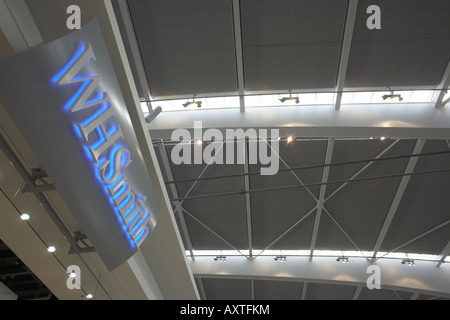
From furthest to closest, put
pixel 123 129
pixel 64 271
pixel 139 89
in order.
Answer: pixel 139 89, pixel 64 271, pixel 123 129

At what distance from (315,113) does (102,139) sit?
6.74m

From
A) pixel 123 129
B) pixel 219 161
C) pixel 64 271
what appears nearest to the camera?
pixel 123 129

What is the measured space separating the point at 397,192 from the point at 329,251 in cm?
461

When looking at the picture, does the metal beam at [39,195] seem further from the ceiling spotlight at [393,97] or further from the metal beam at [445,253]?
the metal beam at [445,253]

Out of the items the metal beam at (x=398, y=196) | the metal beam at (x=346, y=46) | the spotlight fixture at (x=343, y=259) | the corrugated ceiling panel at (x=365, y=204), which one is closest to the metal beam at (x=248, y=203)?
the corrugated ceiling panel at (x=365, y=204)

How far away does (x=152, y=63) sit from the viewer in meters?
8.52

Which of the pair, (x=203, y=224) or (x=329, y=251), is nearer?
(x=203, y=224)

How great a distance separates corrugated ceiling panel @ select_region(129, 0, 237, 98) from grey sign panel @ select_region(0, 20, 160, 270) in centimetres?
417

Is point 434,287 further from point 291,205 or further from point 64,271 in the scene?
point 64,271

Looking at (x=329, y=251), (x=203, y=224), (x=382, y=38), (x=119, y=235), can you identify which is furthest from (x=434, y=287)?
(x=119, y=235)

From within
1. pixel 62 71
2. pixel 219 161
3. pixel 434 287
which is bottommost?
pixel 62 71

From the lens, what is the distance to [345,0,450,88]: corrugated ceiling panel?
24.6ft

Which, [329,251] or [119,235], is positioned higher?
[329,251]

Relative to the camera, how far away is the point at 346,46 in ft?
26.1
